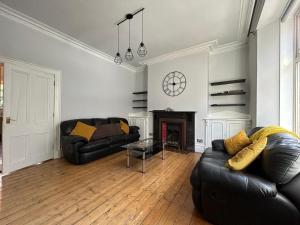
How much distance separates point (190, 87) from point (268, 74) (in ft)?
6.14

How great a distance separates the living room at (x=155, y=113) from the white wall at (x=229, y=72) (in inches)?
1.1

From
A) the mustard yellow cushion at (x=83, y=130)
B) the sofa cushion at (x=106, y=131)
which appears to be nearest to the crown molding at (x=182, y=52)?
the sofa cushion at (x=106, y=131)

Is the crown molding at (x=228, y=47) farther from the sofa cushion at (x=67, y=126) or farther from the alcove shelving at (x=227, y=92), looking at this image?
the sofa cushion at (x=67, y=126)

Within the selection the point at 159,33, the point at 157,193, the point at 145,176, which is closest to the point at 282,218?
the point at 157,193

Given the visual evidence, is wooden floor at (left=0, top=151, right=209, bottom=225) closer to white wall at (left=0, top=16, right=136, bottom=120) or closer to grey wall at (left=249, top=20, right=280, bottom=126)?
white wall at (left=0, top=16, right=136, bottom=120)

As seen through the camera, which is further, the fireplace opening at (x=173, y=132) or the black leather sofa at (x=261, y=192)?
the fireplace opening at (x=173, y=132)

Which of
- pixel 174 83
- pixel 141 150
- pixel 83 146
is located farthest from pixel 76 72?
pixel 174 83

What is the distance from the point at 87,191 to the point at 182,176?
154 centimetres

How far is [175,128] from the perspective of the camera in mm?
4602

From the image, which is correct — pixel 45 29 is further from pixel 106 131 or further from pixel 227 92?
pixel 227 92

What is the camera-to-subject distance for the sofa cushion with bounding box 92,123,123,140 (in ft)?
12.0

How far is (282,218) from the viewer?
1.22 m

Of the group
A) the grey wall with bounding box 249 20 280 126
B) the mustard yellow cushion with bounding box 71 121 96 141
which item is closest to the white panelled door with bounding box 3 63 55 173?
the mustard yellow cushion with bounding box 71 121 96 141

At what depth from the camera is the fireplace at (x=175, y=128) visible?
170 inches
